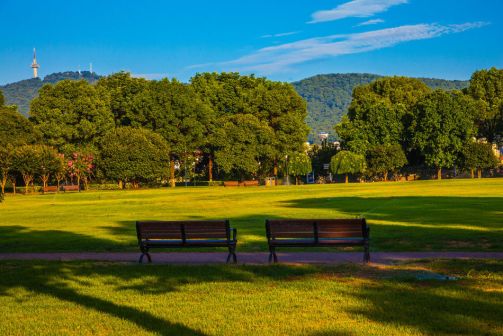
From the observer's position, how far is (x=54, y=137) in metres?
84.9

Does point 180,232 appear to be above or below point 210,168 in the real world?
below

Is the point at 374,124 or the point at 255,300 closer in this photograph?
the point at 255,300

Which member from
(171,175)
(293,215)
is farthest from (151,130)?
(293,215)

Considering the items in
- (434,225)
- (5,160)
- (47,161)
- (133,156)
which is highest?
(133,156)

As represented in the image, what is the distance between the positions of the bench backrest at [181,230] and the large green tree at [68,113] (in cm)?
7108

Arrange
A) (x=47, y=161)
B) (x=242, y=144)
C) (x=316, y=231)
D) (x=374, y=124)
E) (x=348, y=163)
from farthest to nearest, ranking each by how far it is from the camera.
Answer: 1. (x=374, y=124)
2. (x=348, y=163)
3. (x=242, y=144)
4. (x=47, y=161)
5. (x=316, y=231)

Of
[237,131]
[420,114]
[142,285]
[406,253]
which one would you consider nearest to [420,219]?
[406,253]

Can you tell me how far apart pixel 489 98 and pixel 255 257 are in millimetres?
93463

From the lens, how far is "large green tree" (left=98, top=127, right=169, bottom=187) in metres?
79.1

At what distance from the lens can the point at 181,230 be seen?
16.0 metres

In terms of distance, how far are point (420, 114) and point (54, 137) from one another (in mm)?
52116

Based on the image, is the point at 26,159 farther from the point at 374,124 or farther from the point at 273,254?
the point at 273,254

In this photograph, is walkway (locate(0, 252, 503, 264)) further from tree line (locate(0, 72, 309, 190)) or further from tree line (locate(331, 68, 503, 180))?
tree line (locate(331, 68, 503, 180))

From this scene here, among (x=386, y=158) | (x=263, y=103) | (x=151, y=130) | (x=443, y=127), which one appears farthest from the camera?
(x=263, y=103)
